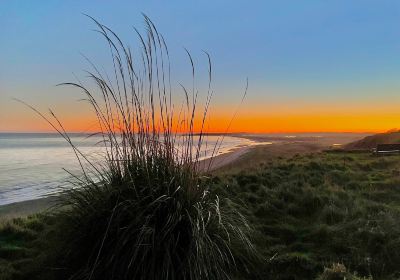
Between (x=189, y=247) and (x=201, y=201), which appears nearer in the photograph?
(x=189, y=247)

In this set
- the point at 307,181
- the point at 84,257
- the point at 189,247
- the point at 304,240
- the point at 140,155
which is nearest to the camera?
the point at 189,247

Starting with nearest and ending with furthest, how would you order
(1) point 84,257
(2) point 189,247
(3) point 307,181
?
(2) point 189,247, (1) point 84,257, (3) point 307,181

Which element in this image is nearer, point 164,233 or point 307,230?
point 164,233

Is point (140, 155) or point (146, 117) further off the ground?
point (146, 117)

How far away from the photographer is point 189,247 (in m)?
3.80

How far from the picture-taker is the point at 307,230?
565 centimetres

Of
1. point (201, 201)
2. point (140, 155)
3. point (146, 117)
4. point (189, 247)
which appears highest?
point (146, 117)

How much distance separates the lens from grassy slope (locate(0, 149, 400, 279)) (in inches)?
179

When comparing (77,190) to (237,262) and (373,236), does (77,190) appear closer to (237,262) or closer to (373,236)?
(237,262)

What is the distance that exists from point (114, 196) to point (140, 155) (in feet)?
1.59

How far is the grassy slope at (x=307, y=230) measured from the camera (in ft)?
14.9

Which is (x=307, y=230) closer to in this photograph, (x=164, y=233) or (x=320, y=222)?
(x=320, y=222)

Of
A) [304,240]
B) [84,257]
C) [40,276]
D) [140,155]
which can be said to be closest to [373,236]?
[304,240]

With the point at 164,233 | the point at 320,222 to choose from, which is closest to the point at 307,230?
the point at 320,222
